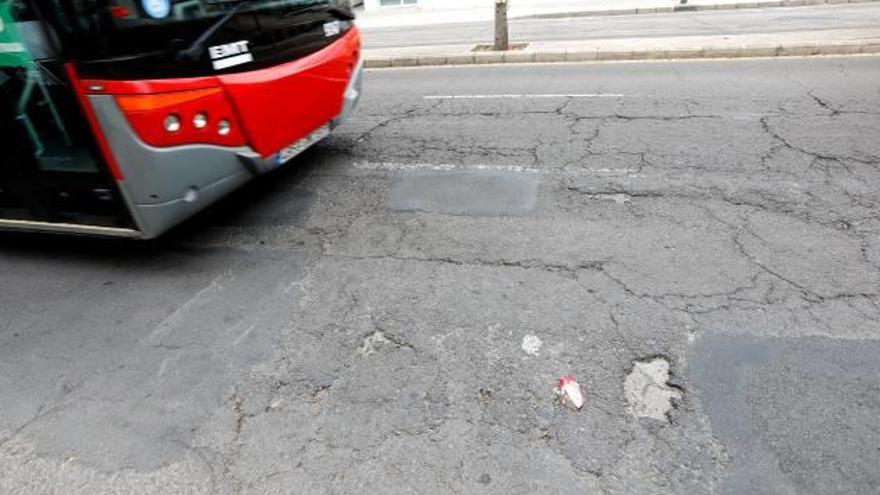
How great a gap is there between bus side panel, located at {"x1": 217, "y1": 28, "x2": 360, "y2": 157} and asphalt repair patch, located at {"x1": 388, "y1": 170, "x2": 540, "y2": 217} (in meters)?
1.01

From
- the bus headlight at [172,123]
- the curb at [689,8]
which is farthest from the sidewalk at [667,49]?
the bus headlight at [172,123]

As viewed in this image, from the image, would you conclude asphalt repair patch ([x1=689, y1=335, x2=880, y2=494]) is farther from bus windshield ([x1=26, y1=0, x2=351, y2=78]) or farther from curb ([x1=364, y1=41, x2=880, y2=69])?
curb ([x1=364, y1=41, x2=880, y2=69])

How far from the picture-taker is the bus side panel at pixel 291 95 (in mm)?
4008

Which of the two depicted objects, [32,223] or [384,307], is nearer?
[384,307]

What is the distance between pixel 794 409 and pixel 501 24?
31.7 ft

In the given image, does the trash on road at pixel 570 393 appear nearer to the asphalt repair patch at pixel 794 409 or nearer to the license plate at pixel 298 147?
the asphalt repair patch at pixel 794 409

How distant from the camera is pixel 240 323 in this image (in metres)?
3.50

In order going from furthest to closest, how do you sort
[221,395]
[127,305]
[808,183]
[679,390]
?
[808,183] < [127,305] < [221,395] < [679,390]

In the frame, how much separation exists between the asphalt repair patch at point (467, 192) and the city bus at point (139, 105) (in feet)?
3.91

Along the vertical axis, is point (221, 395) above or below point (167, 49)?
below

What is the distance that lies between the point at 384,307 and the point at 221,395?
1080 mm

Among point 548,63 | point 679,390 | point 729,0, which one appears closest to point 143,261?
point 679,390

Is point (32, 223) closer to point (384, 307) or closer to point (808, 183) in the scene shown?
point (384, 307)

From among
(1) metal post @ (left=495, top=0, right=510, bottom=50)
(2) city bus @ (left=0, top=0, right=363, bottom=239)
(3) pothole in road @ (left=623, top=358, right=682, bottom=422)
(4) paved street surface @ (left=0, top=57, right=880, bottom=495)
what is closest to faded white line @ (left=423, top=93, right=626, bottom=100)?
(4) paved street surface @ (left=0, top=57, right=880, bottom=495)
